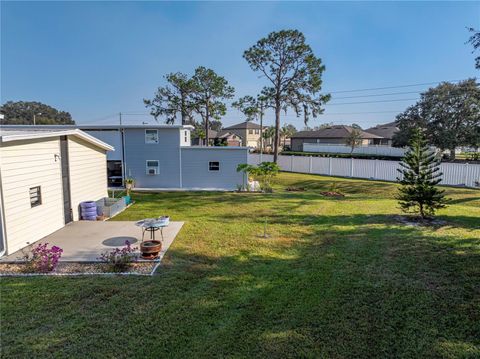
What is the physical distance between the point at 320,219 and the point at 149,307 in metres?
7.39

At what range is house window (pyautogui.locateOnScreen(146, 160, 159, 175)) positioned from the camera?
18.8 metres

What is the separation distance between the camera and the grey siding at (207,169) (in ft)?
60.4

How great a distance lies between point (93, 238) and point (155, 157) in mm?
10433

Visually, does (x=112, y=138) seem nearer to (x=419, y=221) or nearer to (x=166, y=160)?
(x=166, y=160)

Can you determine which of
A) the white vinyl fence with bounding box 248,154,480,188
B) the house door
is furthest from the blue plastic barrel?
the white vinyl fence with bounding box 248,154,480,188

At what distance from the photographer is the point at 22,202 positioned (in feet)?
26.1

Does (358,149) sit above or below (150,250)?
above

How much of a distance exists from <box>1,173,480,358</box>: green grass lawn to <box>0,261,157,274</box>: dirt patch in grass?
418mm

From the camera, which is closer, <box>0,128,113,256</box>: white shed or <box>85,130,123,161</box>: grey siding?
<box>0,128,113,256</box>: white shed

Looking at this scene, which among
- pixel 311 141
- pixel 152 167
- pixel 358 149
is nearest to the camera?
pixel 152 167

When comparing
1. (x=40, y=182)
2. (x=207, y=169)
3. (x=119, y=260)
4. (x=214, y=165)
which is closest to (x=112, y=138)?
(x=207, y=169)

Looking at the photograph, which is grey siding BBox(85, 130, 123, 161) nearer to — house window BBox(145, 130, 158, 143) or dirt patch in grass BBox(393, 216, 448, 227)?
house window BBox(145, 130, 158, 143)

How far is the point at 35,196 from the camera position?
863cm

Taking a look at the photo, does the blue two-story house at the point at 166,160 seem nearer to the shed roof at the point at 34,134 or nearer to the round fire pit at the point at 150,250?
the shed roof at the point at 34,134
